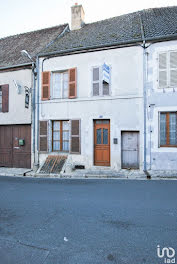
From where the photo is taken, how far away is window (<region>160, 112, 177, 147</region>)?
27.7 feet

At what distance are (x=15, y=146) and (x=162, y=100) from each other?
792 centimetres

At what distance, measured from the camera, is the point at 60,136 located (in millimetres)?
9891

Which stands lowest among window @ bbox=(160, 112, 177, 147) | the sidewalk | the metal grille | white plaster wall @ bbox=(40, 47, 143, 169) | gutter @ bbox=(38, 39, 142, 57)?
the sidewalk

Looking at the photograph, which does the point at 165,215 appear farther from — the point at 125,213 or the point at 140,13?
the point at 140,13

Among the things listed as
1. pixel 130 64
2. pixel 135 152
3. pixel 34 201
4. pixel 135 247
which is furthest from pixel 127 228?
pixel 130 64

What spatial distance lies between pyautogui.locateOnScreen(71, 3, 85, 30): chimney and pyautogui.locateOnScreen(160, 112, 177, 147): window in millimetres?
8127

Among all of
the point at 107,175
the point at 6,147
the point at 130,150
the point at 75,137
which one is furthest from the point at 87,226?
the point at 6,147

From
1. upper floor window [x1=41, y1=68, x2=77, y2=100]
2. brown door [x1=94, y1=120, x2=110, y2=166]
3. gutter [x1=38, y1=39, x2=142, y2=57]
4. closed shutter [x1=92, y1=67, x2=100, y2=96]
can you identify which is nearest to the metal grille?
brown door [x1=94, y1=120, x2=110, y2=166]

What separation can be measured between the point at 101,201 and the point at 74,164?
495 cm

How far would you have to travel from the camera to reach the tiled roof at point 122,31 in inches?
356

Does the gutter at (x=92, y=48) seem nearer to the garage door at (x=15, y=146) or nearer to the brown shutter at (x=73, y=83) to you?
the brown shutter at (x=73, y=83)

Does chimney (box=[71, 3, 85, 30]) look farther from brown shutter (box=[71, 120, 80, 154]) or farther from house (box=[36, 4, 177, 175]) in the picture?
brown shutter (box=[71, 120, 80, 154])

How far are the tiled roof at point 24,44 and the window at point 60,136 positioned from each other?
405 cm

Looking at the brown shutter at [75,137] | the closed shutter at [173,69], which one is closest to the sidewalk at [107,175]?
the brown shutter at [75,137]
